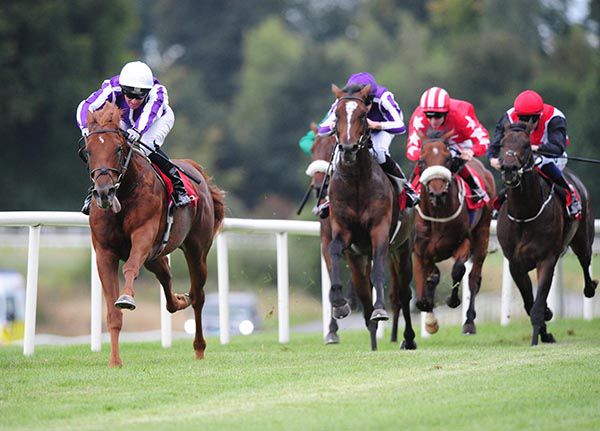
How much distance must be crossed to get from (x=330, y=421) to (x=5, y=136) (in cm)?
3104

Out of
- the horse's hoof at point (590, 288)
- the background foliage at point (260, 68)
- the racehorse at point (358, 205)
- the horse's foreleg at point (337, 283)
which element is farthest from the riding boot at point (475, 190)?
the background foliage at point (260, 68)

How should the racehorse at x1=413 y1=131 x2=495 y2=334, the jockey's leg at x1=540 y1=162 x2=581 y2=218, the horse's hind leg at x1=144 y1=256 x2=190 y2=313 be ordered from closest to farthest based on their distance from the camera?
the horse's hind leg at x1=144 y1=256 x2=190 y2=313
the jockey's leg at x1=540 y1=162 x2=581 y2=218
the racehorse at x1=413 y1=131 x2=495 y2=334

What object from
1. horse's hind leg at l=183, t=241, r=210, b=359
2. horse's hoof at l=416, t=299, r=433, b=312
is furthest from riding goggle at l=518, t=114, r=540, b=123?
horse's hind leg at l=183, t=241, r=210, b=359

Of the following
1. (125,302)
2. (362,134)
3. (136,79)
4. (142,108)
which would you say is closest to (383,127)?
(362,134)

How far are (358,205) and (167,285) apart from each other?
5.53 ft

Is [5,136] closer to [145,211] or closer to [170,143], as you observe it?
[170,143]

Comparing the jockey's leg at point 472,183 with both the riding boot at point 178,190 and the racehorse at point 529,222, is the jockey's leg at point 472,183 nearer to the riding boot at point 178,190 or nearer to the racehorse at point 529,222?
the racehorse at point 529,222

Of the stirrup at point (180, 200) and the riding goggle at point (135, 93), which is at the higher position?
the riding goggle at point (135, 93)

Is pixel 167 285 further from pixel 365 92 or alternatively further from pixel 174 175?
pixel 365 92

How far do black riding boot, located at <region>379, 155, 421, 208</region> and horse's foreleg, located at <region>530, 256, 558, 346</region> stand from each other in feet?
4.16

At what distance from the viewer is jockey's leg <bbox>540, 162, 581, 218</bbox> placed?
1321cm

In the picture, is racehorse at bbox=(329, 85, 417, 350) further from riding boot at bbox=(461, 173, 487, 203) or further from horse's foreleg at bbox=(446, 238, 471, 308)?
riding boot at bbox=(461, 173, 487, 203)

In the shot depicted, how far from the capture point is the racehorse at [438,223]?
13.4 meters

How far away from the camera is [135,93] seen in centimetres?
1111
